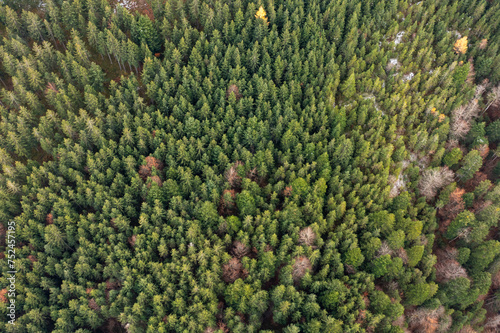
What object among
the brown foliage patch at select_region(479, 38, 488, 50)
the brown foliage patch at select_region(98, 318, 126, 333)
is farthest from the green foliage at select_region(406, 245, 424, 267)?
the brown foliage patch at select_region(479, 38, 488, 50)

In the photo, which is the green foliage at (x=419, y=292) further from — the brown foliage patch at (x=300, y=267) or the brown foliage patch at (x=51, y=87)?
the brown foliage patch at (x=51, y=87)

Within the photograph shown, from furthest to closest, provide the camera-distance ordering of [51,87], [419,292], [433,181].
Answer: [51,87] < [433,181] < [419,292]

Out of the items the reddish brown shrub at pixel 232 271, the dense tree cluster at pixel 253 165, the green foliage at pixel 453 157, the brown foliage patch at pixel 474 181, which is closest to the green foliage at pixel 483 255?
the dense tree cluster at pixel 253 165

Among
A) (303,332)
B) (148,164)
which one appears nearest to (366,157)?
(303,332)

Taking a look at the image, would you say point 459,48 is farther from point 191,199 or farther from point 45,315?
point 45,315

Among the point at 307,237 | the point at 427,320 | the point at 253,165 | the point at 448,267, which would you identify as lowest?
the point at 427,320

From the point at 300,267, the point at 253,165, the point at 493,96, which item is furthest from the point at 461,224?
the point at 253,165

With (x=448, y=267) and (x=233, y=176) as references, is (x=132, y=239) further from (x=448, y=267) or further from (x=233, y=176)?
(x=448, y=267)
